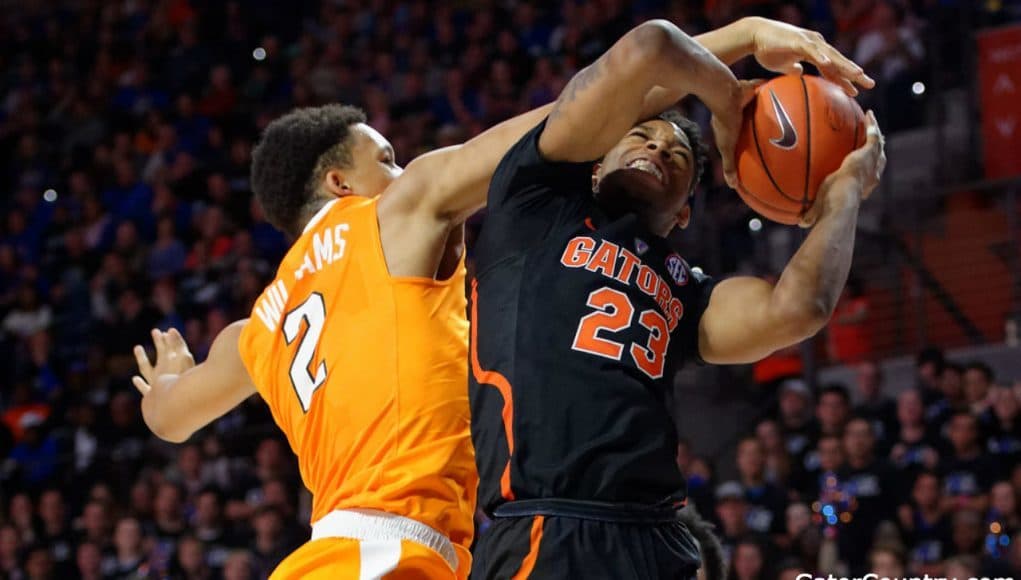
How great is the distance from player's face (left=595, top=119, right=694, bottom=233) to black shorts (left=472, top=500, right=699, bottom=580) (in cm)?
Answer: 74

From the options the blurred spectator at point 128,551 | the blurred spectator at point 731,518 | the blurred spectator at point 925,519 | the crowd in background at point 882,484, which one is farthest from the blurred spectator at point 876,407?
the blurred spectator at point 128,551

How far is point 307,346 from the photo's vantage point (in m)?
3.57

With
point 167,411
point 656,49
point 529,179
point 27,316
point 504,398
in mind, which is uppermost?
point 656,49

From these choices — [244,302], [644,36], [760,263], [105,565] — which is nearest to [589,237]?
[644,36]

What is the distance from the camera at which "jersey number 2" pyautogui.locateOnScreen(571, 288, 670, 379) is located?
3.18 m

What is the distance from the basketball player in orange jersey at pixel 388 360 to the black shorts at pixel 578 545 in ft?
0.93

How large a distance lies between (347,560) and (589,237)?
91cm

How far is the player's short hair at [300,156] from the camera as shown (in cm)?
388

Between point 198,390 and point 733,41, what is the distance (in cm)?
169

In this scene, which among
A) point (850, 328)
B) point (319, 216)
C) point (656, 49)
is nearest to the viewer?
point (656, 49)

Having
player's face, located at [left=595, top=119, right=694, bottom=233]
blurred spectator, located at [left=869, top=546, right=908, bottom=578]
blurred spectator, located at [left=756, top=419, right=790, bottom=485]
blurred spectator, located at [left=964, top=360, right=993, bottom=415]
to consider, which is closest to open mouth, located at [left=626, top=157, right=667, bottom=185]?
player's face, located at [left=595, top=119, right=694, bottom=233]

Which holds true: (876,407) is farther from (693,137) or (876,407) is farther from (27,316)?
(27,316)

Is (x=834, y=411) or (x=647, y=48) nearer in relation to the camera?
(x=647, y=48)

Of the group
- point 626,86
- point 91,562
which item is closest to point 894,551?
point 626,86
